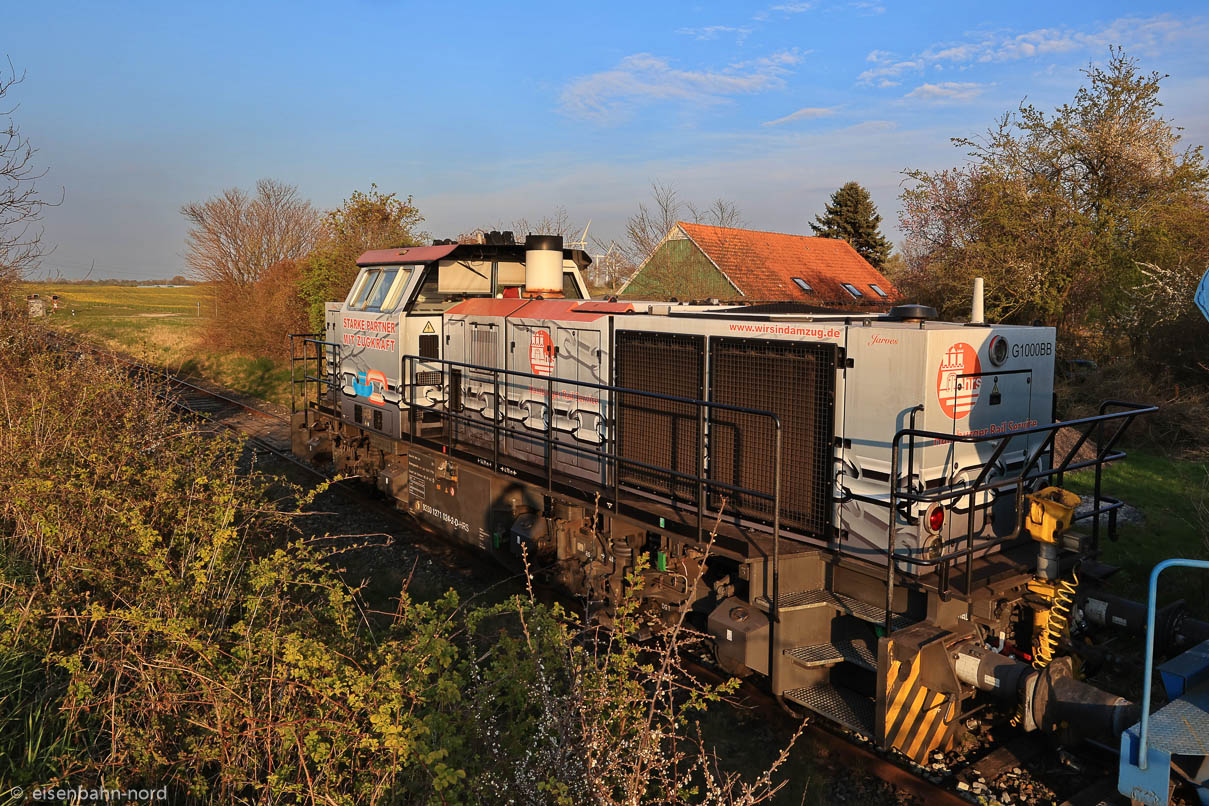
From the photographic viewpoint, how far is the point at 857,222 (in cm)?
4547

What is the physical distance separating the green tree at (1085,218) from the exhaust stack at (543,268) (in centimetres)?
1218

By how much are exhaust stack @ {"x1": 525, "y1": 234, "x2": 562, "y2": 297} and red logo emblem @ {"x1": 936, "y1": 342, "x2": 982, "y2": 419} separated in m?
5.44

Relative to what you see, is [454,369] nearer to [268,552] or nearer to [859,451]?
[268,552]

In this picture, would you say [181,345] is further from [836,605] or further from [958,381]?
[958,381]

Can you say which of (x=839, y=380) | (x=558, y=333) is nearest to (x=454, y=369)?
(x=558, y=333)

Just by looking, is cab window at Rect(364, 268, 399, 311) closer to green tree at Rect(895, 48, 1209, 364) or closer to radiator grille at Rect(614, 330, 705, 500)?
radiator grille at Rect(614, 330, 705, 500)

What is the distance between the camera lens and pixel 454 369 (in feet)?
33.6

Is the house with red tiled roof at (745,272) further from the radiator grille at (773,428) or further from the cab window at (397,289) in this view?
the radiator grille at (773,428)

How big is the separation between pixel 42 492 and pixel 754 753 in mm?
5590

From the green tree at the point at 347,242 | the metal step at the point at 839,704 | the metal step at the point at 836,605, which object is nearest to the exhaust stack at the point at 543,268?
the metal step at the point at 836,605

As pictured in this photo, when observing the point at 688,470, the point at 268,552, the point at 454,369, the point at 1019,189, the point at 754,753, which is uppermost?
the point at 1019,189

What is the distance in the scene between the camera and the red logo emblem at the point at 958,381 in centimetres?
543

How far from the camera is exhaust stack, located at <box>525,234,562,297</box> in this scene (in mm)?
9883

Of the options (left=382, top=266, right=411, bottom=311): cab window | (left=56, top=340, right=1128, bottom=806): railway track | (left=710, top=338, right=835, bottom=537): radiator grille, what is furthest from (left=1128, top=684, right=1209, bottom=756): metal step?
(left=382, top=266, right=411, bottom=311): cab window
